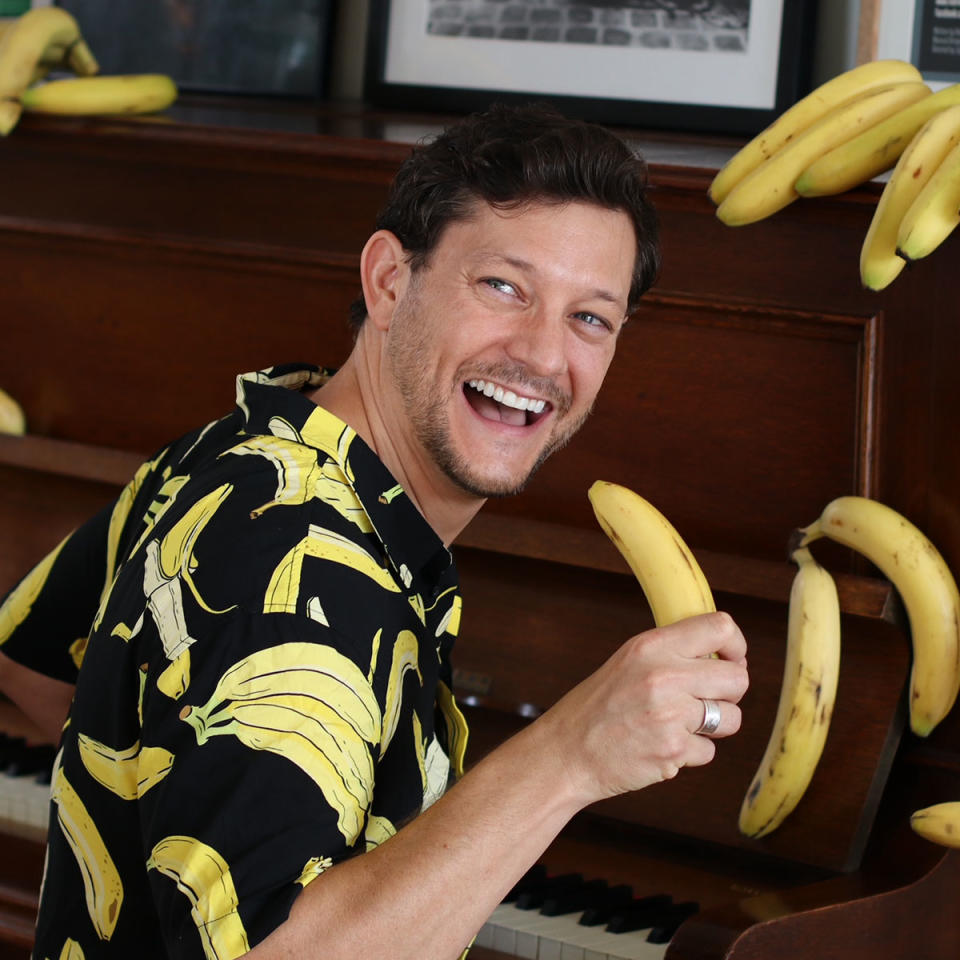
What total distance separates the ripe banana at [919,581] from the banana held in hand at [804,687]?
2.5 inches

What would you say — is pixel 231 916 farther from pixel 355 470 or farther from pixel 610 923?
pixel 610 923

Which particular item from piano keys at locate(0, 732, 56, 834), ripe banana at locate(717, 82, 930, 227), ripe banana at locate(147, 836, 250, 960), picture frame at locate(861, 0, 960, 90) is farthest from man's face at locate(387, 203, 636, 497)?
piano keys at locate(0, 732, 56, 834)

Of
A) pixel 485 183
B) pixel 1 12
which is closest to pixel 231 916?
pixel 485 183

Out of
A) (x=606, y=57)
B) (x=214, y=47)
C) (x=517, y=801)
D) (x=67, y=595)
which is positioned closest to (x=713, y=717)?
(x=517, y=801)

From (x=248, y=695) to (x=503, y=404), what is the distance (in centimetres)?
54

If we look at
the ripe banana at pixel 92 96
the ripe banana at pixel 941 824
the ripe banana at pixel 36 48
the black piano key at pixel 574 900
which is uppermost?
the ripe banana at pixel 36 48

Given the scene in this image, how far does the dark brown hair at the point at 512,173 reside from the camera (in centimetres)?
126

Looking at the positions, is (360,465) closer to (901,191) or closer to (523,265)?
(523,265)

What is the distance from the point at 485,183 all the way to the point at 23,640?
0.81 meters

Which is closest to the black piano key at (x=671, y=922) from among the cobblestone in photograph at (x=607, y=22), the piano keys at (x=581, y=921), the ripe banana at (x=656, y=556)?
the piano keys at (x=581, y=921)

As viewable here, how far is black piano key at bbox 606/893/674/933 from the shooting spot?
1.55m

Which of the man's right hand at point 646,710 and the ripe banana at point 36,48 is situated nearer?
the man's right hand at point 646,710

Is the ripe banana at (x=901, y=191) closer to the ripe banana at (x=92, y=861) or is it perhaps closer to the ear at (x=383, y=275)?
the ear at (x=383, y=275)

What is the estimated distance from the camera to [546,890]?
1.63 metres
